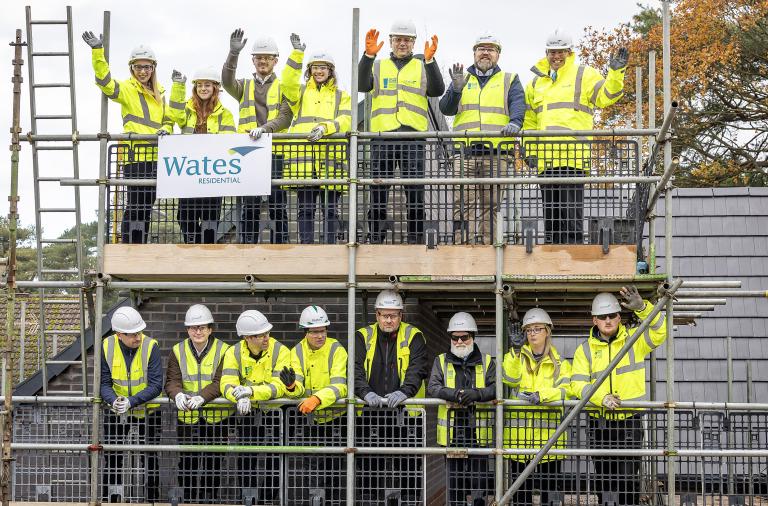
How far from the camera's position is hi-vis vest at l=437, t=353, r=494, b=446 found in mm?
11328

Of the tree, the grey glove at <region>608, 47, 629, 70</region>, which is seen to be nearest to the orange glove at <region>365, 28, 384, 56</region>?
the grey glove at <region>608, 47, 629, 70</region>

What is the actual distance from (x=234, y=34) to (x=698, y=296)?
496cm

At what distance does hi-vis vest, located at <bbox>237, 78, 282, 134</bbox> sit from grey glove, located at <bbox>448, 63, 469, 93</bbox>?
1.72 meters

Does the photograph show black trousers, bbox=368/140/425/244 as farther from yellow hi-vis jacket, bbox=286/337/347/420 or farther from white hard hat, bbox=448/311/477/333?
yellow hi-vis jacket, bbox=286/337/347/420

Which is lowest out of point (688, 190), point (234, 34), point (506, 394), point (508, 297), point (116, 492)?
point (116, 492)

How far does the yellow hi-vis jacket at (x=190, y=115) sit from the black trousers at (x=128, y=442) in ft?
9.27

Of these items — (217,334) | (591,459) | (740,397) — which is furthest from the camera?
(740,397)

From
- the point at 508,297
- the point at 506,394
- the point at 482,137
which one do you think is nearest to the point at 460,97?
the point at 482,137

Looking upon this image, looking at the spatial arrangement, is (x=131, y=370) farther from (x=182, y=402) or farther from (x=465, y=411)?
(x=465, y=411)

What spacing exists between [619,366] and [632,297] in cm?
61

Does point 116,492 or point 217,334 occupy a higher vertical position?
point 217,334

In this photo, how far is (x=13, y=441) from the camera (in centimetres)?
1205

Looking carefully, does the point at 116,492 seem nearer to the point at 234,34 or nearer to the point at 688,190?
the point at 234,34

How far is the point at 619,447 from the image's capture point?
11320mm
